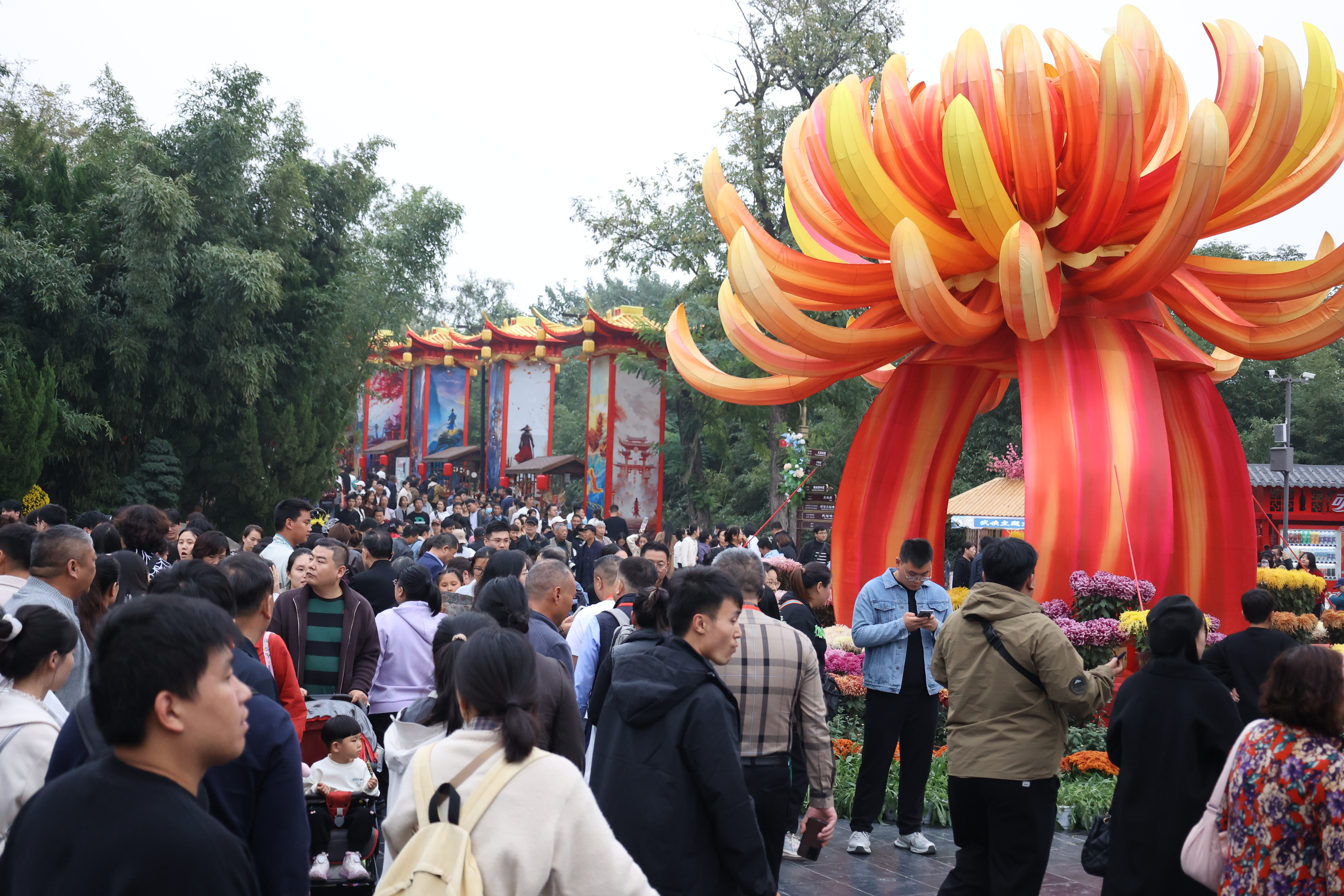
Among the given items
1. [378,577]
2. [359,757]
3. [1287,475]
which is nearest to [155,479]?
[378,577]

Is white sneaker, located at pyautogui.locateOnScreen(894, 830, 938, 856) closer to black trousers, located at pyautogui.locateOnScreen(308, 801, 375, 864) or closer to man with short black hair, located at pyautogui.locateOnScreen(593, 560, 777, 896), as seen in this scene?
black trousers, located at pyautogui.locateOnScreen(308, 801, 375, 864)

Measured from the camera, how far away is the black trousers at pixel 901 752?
5633mm

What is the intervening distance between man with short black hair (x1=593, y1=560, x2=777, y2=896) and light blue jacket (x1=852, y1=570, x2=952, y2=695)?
8.66 feet

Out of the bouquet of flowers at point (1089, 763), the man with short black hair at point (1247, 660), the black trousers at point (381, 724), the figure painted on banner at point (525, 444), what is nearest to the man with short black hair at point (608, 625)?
the black trousers at point (381, 724)

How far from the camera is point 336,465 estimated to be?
21484 mm

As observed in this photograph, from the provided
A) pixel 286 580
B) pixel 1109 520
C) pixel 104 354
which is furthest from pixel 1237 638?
pixel 104 354

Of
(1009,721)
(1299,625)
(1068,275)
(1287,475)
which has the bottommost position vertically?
(1299,625)

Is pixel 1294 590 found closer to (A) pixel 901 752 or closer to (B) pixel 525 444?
(A) pixel 901 752

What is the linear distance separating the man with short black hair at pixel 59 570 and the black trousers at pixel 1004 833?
10.1ft

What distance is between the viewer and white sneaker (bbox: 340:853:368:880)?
4066 millimetres

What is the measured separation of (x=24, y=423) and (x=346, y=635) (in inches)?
444

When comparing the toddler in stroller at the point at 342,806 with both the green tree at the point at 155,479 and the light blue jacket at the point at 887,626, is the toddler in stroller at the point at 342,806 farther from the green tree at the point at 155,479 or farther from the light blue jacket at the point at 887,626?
the green tree at the point at 155,479

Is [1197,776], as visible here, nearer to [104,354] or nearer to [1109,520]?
[1109,520]

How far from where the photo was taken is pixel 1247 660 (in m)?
4.68
